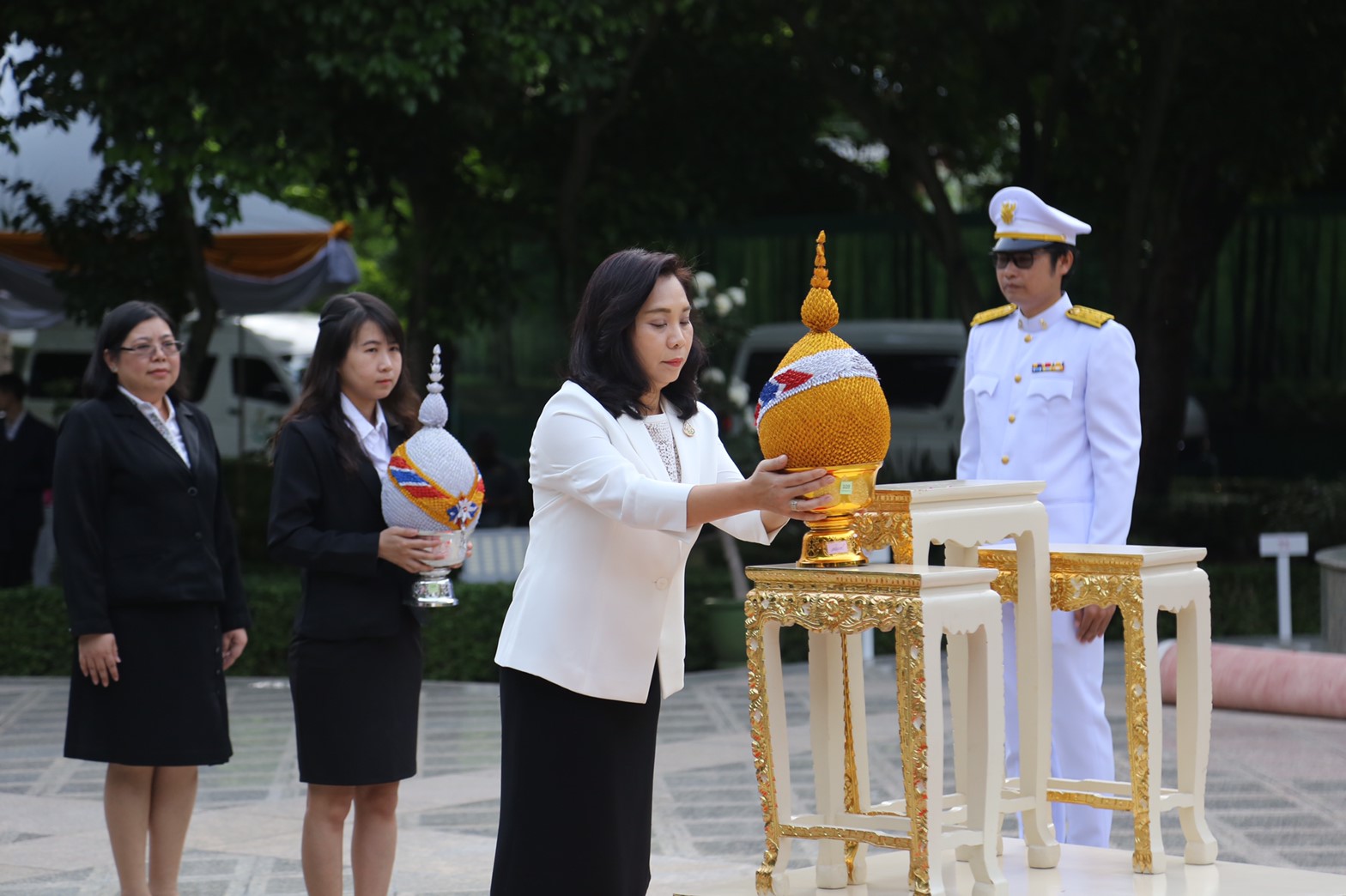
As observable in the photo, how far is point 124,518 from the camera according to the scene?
16.3 feet

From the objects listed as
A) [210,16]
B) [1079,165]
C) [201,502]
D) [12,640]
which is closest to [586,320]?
[201,502]

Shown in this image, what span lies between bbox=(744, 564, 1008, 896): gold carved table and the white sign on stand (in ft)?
23.7

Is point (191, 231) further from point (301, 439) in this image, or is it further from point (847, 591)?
point (847, 591)

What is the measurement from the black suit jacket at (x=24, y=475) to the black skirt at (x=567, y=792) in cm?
928

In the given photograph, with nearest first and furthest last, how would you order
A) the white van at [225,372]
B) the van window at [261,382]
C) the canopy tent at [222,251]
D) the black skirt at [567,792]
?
the black skirt at [567,792]
the canopy tent at [222,251]
the white van at [225,372]
the van window at [261,382]

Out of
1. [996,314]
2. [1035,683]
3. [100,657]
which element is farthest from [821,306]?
[100,657]

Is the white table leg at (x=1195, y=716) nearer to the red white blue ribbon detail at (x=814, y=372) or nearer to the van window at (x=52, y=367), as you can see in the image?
the red white blue ribbon detail at (x=814, y=372)

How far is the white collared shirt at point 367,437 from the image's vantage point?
4660 millimetres

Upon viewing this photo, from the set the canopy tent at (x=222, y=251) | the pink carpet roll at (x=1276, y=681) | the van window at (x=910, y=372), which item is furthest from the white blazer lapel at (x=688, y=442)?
the van window at (x=910, y=372)

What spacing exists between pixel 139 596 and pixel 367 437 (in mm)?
801

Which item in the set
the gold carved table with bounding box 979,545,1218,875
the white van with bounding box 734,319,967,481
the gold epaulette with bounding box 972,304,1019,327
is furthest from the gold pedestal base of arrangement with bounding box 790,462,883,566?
the white van with bounding box 734,319,967,481

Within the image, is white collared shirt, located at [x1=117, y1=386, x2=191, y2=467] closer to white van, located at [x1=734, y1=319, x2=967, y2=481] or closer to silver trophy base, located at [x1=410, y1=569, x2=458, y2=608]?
silver trophy base, located at [x1=410, y1=569, x2=458, y2=608]

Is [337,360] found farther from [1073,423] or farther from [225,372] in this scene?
[225,372]

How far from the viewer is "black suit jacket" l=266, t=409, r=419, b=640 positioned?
4.48 metres
